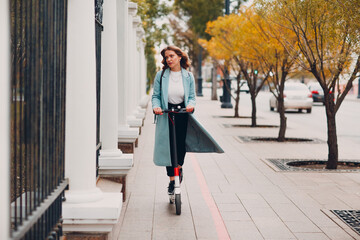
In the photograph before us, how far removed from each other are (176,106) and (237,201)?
1.54m

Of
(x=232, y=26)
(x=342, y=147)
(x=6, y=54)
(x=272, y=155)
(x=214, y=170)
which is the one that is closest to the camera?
(x=6, y=54)

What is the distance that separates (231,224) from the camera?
6.32 metres

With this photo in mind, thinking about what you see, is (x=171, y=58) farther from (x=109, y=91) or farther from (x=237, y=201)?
(x=237, y=201)

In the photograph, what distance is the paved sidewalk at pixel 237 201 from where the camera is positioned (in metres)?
6.02

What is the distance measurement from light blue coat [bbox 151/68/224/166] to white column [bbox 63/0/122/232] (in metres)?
1.86

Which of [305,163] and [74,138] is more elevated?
[74,138]

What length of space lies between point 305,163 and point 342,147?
3.53 meters

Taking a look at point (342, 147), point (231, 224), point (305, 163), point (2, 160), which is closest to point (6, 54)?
point (2, 160)

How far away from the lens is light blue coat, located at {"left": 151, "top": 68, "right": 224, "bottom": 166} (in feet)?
22.6

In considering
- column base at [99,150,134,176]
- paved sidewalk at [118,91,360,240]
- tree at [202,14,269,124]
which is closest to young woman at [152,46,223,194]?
column base at [99,150,134,176]

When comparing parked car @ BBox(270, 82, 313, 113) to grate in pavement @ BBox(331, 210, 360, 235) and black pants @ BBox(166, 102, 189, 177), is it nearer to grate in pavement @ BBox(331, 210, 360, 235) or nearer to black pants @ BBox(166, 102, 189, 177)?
grate in pavement @ BBox(331, 210, 360, 235)

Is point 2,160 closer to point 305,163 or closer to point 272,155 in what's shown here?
point 305,163

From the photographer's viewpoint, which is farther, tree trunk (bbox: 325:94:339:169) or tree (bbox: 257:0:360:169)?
tree trunk (bbox: 325:94:339:169)

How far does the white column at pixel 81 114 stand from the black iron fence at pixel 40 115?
0.18 meters
